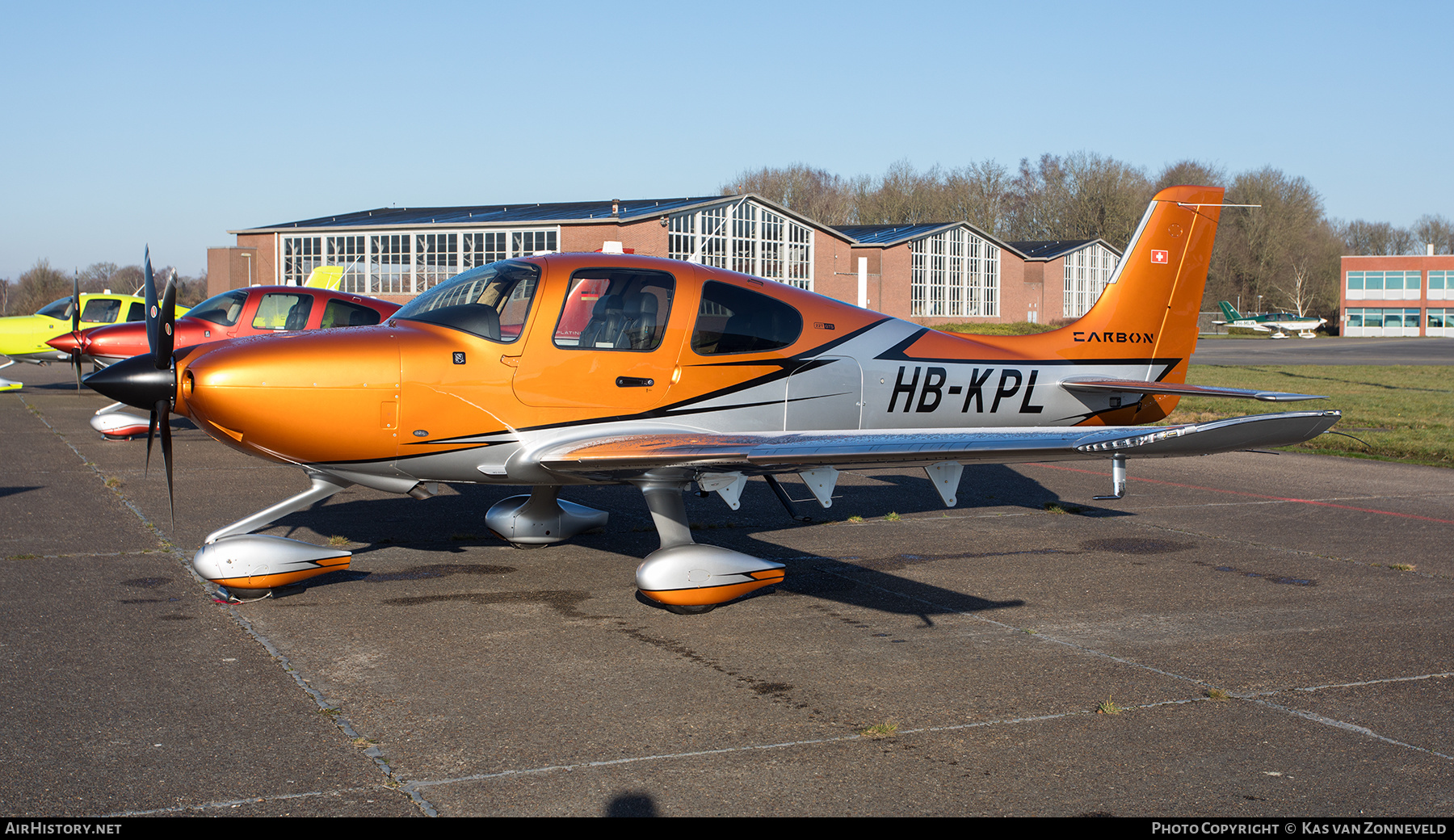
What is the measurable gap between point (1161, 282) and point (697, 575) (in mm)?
6143

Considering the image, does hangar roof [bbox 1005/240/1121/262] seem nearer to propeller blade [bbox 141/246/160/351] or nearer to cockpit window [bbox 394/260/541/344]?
cockpit window [bbox 394/260/541/344]

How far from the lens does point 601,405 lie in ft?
24.5

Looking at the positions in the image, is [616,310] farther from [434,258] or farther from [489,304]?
[434,258]

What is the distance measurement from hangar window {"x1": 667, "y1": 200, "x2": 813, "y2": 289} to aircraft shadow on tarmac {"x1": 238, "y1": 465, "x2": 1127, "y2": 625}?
116ft

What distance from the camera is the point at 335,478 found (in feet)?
24.2

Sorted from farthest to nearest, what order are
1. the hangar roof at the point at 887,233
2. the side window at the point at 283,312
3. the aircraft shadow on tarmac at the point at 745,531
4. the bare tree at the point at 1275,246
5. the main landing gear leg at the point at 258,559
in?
1. the bare tree at the point at 1275,246
2. the hangar roof at the point at 887,233
3. the side window at the point at 283,312
4. the aircraft shadow on tarmac at the point at 745,531
5. the main landing gear leg at the point at 258,559

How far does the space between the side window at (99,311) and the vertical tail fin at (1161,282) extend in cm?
2112

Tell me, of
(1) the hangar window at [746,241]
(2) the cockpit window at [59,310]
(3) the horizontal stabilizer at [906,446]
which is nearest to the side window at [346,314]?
(3) the horizontal stabilizer at [906,446]

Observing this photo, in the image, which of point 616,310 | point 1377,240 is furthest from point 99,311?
point 1377,240

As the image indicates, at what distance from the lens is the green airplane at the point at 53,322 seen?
75.2 ft

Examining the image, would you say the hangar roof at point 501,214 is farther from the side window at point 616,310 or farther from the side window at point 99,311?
the side window at point 616,310

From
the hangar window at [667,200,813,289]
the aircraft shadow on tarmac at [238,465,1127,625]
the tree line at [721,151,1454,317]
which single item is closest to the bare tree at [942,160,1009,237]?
the tree line at [721,151,1454,317]
